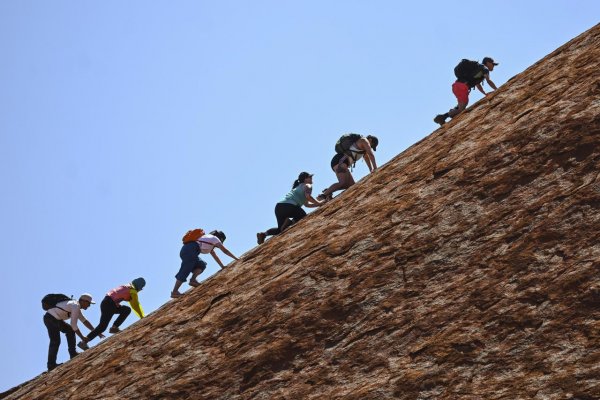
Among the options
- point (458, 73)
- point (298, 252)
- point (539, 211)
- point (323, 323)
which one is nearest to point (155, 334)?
point (298, 252)

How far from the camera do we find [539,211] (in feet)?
46.3

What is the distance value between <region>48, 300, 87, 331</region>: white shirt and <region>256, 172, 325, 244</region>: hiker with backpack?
485 cm

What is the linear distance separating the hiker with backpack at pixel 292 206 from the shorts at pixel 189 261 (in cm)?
152

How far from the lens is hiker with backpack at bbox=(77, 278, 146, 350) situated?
21.5 metres

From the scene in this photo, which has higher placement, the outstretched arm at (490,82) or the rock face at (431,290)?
the outstretched arm at (490,82)

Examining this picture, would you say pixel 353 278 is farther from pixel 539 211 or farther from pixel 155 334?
pixel 155 334

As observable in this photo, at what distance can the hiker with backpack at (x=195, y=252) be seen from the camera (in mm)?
20578

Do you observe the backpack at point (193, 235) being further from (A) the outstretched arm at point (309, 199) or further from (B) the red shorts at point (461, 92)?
(B) the red shorts at point (461, 92)

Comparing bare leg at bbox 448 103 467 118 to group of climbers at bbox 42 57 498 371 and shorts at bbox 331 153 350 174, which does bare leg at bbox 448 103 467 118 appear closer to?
group of climbers at bbox 42 57 498 371

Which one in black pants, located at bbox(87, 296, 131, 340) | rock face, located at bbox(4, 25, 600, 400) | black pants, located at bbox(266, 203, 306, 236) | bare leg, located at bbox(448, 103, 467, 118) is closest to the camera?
rock face, located at bbox(4, 25, 600, 400)

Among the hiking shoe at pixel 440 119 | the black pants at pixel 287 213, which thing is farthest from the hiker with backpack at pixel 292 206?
the hiking shoe at pixel 440 119

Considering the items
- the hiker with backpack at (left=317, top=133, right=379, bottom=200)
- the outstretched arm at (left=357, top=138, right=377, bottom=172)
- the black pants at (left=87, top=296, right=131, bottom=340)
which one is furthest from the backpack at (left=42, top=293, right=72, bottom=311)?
the outstretched arm at (left=357, top=138, right=377, bottom=172)

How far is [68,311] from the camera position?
2109cm

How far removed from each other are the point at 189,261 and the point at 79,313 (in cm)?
316
